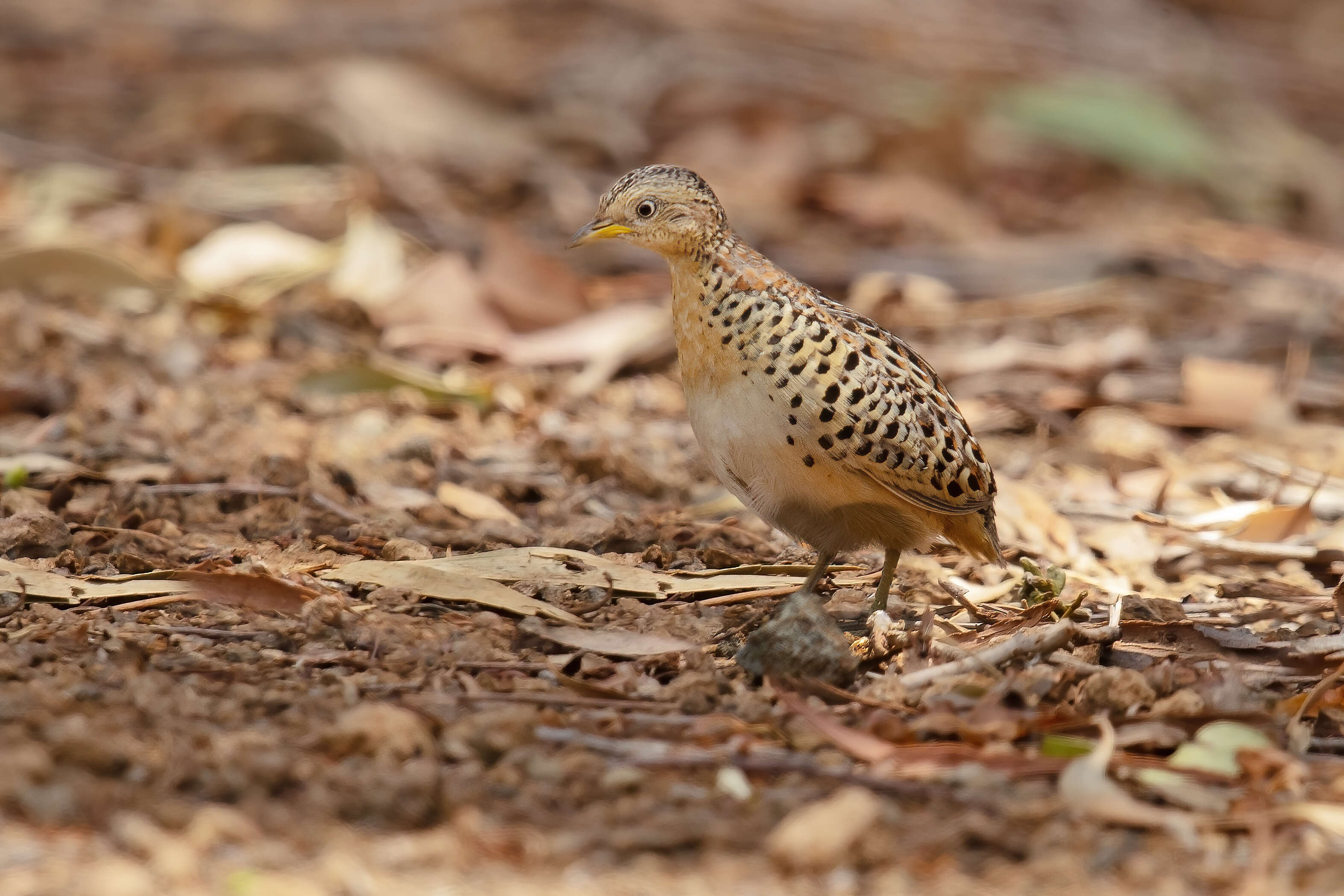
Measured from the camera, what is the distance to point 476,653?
11.1 ft

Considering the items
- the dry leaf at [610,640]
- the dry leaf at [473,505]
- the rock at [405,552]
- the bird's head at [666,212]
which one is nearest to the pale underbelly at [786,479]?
the bird's head at [666,212]

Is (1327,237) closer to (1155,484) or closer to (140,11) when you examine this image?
(1155,484)

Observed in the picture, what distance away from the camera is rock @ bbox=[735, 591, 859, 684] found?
329cm

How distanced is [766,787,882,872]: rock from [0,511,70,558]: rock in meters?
2.30

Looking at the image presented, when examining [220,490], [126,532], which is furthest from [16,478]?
[126,532]

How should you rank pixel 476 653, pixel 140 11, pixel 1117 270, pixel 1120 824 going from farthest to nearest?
pixel 140 11, pixel 1117 270, pixel 476 653, pixel 1120 824

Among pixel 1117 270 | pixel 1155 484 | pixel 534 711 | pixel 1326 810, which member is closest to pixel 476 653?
pixel 534 711

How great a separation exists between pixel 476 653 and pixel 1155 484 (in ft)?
9.64

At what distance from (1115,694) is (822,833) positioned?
0.91 meters

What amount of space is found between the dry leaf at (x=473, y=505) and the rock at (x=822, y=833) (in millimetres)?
2180

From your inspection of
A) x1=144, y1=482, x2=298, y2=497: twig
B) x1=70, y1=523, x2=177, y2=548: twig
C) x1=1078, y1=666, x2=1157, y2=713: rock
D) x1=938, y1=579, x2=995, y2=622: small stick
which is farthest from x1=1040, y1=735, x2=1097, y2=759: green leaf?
x1=144, y1=482, x2=298, y2=497: twig

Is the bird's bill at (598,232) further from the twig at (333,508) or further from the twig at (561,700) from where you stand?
the twig at (561,700)

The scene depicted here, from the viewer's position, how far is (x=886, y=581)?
4.09 meters

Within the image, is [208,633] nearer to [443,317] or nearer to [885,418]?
[885,418]
